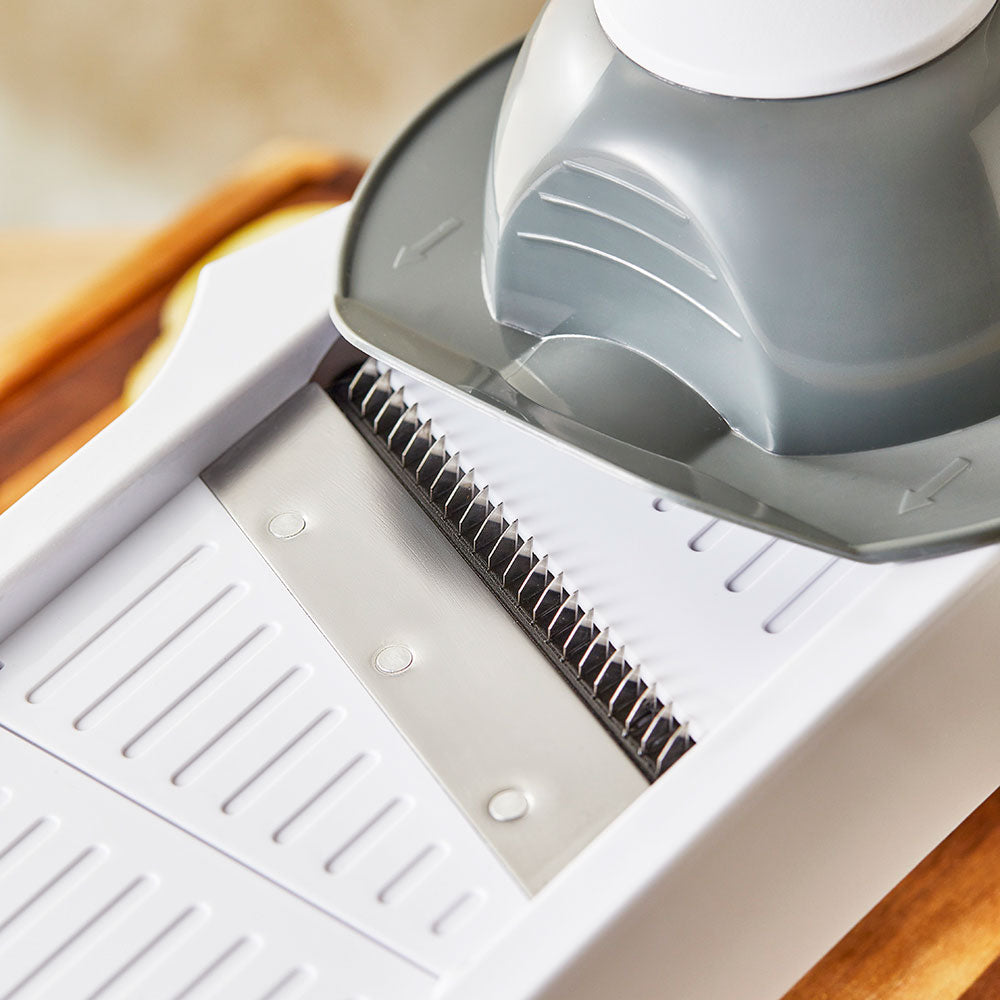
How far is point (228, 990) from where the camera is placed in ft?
1.28

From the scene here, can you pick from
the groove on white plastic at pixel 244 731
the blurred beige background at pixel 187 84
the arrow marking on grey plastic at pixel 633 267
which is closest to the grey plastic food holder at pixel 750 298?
the arrow marking on grey plastic at pixel 633 267

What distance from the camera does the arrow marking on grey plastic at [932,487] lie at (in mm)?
393

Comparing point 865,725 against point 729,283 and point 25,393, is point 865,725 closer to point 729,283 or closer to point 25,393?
point 729,283

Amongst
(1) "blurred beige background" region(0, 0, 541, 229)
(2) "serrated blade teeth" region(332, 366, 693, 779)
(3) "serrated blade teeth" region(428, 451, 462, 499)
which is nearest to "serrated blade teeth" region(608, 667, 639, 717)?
(2) "serrated blade teeth" region(332, 366, 693, 779)

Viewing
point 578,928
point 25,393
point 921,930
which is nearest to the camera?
point 578,928

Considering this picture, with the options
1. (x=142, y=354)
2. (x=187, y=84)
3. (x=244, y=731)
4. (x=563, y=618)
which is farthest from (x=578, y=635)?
(x=187, y=84)

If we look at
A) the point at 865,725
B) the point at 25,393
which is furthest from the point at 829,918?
the point at 25,393

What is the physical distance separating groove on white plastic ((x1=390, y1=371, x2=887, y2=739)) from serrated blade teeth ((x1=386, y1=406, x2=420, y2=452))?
0.04 metres

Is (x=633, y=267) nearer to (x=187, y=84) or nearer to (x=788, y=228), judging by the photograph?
(x=788, y=228)

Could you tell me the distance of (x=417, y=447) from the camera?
19.7 inches

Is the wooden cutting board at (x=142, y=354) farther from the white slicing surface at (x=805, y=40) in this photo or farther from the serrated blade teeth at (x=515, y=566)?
the white slicing surface at (x=805, y=40)

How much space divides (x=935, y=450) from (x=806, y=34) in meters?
0.13

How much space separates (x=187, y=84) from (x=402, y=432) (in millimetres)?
899

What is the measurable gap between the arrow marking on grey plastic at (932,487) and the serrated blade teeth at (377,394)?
21 centimetres
